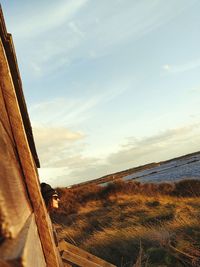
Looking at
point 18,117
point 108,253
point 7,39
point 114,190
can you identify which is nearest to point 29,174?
point 18,117

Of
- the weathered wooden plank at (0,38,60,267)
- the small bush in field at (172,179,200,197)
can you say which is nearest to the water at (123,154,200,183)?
the small bush in field at (172,179,200,197)

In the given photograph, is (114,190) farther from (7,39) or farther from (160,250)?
(7,39)

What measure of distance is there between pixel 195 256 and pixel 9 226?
19.6 ft

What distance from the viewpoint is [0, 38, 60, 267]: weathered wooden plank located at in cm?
125

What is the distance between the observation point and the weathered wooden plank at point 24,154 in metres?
1.25

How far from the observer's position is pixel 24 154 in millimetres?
1385

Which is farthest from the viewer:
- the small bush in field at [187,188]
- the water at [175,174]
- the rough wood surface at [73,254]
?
the water at [175,174]

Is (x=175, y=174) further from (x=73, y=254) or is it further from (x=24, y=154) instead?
(x=24, y=154)

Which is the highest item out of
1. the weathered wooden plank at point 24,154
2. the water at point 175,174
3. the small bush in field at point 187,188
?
the weathered wooden plank at point 24,154

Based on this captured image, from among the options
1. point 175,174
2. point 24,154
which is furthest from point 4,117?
point 175,174

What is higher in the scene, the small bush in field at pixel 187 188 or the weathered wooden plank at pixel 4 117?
the weathered wooden plank at pixel 4 117

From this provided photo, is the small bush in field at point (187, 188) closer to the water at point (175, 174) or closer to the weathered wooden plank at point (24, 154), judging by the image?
the water at point (175, 174)

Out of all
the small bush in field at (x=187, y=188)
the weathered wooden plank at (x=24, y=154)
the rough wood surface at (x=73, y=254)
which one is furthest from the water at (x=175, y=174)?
the weathered wooden plank at (x=24, y=154)

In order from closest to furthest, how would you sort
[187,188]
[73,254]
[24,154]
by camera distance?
[24,154] → [73,254] → [187,188]
